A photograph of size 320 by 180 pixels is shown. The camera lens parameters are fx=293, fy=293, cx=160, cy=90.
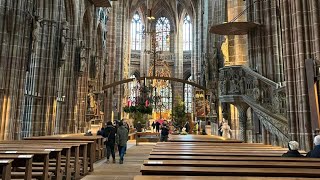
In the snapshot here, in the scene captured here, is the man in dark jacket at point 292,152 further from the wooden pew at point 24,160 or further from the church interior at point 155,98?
the wooden pew at point 24,160

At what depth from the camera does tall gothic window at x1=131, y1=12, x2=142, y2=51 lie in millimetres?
40250

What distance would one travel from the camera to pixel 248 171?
7.97 ft

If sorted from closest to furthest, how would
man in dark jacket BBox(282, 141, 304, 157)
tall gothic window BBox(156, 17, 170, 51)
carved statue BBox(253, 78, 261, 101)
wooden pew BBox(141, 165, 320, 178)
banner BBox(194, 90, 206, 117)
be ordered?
wooden pew BBox(141, 165, 320, 178) < man in dark jacket BBox(282, 141, 304, 157) < carved statue BBox(253, 78, 261, 101) < banner BBox(194, 90, 206, 117) < tall gothic window BBox(156, 17, 170, 51)

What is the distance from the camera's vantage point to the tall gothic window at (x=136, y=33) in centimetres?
4025

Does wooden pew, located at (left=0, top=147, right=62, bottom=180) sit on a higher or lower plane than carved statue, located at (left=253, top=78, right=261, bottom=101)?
lower

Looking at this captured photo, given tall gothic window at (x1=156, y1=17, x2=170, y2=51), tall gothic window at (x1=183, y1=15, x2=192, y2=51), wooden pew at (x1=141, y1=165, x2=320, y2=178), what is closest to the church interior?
wooden pew at (x1=141, y1=165, x2=320, y2=178)

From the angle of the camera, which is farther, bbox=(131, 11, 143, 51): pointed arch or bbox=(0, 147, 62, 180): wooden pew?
bbox=(131, 11, 143, 51): pointed arch

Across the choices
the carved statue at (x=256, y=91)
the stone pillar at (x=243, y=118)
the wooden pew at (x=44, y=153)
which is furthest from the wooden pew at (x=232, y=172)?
the stone pillar at (x=243, y=118)

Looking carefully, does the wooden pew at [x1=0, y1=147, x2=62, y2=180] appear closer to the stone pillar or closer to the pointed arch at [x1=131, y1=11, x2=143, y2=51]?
the stone pillar

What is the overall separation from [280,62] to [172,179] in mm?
9082

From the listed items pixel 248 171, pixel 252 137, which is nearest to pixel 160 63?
pixel 252 137

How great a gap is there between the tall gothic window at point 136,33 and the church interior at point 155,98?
10.4 meters

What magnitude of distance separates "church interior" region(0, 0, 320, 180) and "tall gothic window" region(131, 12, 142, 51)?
10389 mm

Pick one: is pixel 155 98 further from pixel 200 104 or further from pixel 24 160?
pixel 24 160
